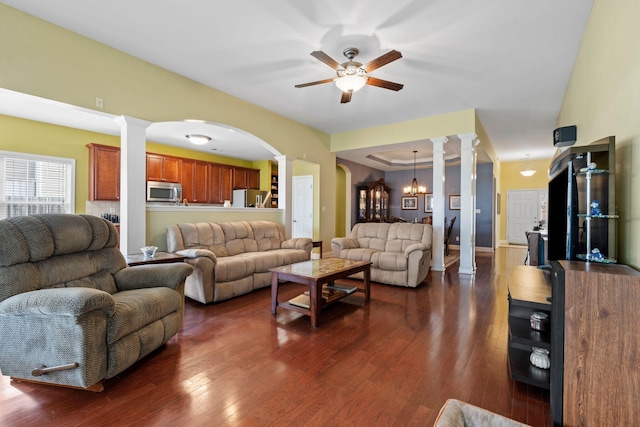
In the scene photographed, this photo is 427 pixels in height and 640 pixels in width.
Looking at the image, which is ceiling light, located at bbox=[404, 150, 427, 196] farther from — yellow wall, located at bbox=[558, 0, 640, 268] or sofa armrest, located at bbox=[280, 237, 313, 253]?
yellow wall, located at bbox=[558, 0, 640, 268]

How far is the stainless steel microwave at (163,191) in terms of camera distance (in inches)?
246

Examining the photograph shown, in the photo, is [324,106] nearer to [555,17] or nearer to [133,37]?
[133,37]

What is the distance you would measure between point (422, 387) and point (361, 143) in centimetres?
520

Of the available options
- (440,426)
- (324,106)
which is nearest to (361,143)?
(324,106)

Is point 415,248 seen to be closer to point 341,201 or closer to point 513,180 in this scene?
point 341,201

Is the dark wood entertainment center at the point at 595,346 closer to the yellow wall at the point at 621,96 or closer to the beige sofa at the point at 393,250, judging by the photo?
the yellow wall at the point at 621,96

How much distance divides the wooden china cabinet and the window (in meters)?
6.57

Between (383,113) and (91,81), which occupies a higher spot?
(383,113)

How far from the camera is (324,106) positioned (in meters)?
4.94

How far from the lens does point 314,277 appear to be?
9.07ft

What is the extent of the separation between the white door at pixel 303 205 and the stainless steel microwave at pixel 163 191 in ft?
8.99

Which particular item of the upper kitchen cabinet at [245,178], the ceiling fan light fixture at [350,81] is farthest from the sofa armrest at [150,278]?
the upper kitchen cabinet at [245,178]

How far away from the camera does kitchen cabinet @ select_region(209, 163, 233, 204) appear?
7.59 meters

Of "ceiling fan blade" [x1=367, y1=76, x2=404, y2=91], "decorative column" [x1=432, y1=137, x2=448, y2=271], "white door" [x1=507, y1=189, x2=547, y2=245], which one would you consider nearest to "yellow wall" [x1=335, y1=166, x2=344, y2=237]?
"decorative column" [x1=432, y1=137, x2=448, y2=271]
